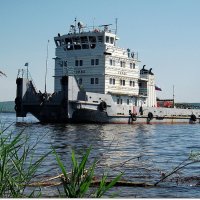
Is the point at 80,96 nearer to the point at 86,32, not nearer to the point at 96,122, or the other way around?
the point at 96,122

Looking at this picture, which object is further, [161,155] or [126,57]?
[126,57]

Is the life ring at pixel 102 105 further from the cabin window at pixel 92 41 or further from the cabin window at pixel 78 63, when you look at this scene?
the cabin window at pixel 92 41

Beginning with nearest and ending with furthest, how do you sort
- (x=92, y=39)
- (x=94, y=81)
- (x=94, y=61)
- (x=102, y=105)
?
(x=102, y=105) < (x=94, y=81) < (x=94, y=61) < (x=92, y=39)

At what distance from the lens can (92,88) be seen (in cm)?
3225

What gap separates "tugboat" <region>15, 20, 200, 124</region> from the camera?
2927 cm

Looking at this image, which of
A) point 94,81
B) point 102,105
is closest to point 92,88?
point 94,81

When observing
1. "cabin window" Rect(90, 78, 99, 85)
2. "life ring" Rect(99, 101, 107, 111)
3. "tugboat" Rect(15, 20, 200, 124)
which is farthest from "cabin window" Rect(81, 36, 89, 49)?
"life ring" Rect(99, 101, 107, 111)

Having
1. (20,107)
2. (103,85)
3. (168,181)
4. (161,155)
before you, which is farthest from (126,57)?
(168,181)

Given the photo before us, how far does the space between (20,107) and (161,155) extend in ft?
66.0

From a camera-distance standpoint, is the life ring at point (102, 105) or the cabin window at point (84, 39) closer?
the life ring at point (102, 105)

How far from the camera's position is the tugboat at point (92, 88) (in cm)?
2927

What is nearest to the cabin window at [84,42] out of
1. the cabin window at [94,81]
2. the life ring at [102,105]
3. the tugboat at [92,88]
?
the tugboat at [92,88]

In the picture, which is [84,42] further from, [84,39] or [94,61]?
[94,61]

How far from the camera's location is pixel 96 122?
3008 cm
